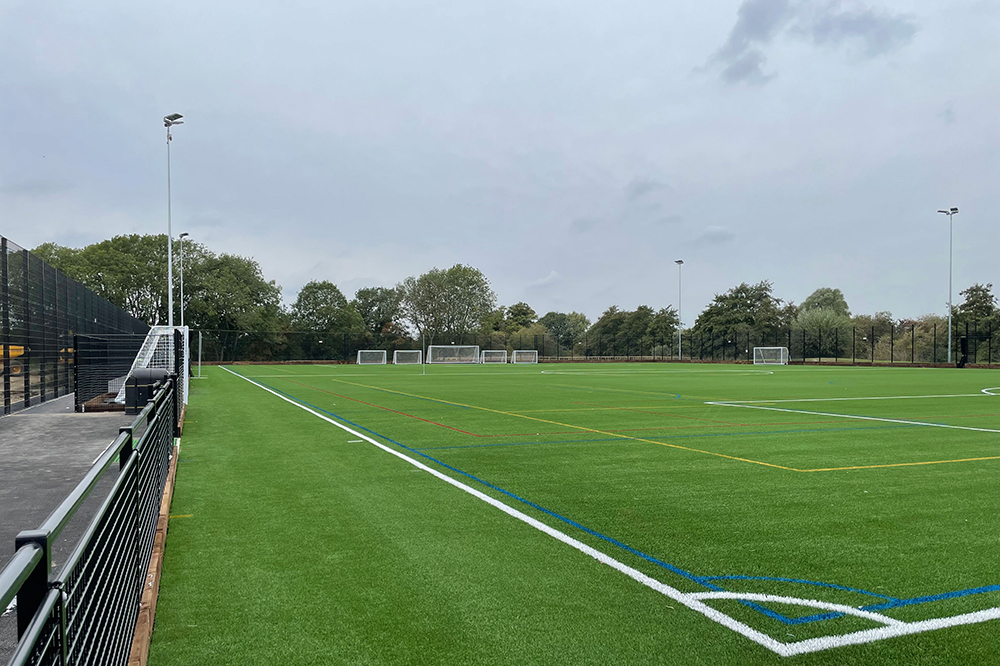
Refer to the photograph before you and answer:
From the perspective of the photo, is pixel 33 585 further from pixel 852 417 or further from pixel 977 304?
pixel 977 304

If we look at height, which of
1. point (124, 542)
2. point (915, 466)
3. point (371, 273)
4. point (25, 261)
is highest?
point (371, 273)

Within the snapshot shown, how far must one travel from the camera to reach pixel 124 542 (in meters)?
3.15

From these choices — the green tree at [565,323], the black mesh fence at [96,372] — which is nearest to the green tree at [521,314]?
the green tree at [565,323]

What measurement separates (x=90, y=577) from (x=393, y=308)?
90614 mm

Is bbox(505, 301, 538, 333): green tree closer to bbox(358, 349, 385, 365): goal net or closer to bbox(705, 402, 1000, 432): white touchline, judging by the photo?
bbox(358, 349, 385, 365): goal net

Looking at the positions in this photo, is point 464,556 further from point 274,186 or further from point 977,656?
point 274,186

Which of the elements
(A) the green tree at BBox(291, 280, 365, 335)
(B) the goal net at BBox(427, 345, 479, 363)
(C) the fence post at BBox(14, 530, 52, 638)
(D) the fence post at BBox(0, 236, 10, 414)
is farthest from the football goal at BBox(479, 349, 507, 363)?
(C) the fence post at BBox(14, 530, 52, 638)

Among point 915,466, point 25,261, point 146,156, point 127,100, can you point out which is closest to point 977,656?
point 915,466

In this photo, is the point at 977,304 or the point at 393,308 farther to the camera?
A: the point at 393,308

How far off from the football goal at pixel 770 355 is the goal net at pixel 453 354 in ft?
90.1

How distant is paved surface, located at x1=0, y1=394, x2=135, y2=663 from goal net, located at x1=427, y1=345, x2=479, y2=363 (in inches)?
2057

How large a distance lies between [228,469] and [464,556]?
4.66 m

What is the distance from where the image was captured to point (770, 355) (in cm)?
6675

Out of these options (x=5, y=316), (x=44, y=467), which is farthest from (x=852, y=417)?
(x=5, y=316)
